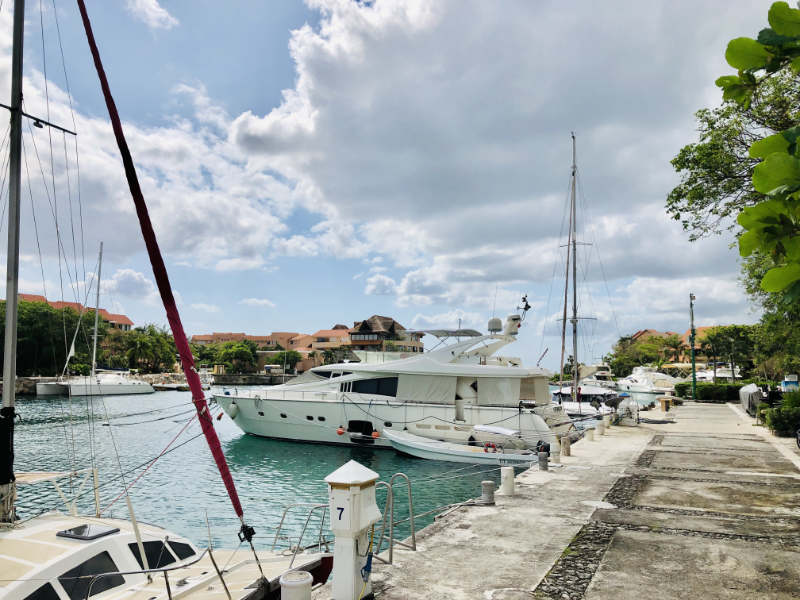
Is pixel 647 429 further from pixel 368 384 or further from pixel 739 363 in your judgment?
pixel 739 363

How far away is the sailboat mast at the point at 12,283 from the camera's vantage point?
7816mm

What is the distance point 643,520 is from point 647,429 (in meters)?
17.8

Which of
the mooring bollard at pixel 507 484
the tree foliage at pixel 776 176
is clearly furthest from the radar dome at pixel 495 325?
the tree foliage at pixel 776 176

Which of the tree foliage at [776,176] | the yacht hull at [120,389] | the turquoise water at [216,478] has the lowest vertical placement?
the yacht hull at [120,389]

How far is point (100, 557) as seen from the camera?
665 centimetres

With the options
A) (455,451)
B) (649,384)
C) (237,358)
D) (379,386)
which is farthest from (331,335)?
(455,451)

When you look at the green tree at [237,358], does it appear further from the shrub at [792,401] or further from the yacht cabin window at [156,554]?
the yacht cabin window at [156,554]

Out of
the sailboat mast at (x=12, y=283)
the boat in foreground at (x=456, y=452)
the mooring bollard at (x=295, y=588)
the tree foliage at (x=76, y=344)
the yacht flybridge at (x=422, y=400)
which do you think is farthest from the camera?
the tree foliage at (x=76, y=344)

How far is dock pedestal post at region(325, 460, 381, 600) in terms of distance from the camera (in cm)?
555

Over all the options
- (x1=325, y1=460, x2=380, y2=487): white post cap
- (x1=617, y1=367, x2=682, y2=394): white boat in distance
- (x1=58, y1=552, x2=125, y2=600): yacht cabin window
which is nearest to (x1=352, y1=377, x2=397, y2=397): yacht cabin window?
(x1=58, y1=552, x2=125, y2=600): yacht cabin window

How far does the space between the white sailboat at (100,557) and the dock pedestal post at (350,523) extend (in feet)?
3.12

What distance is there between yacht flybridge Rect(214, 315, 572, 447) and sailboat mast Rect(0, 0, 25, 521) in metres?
16.4

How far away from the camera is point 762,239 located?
6.05ft

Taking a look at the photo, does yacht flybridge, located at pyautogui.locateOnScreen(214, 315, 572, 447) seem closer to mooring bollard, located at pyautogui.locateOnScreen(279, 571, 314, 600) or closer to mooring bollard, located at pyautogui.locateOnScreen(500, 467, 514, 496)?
mooring bollard, located at pyautogui.locateOnScreen(500, 467, 514, 496)
